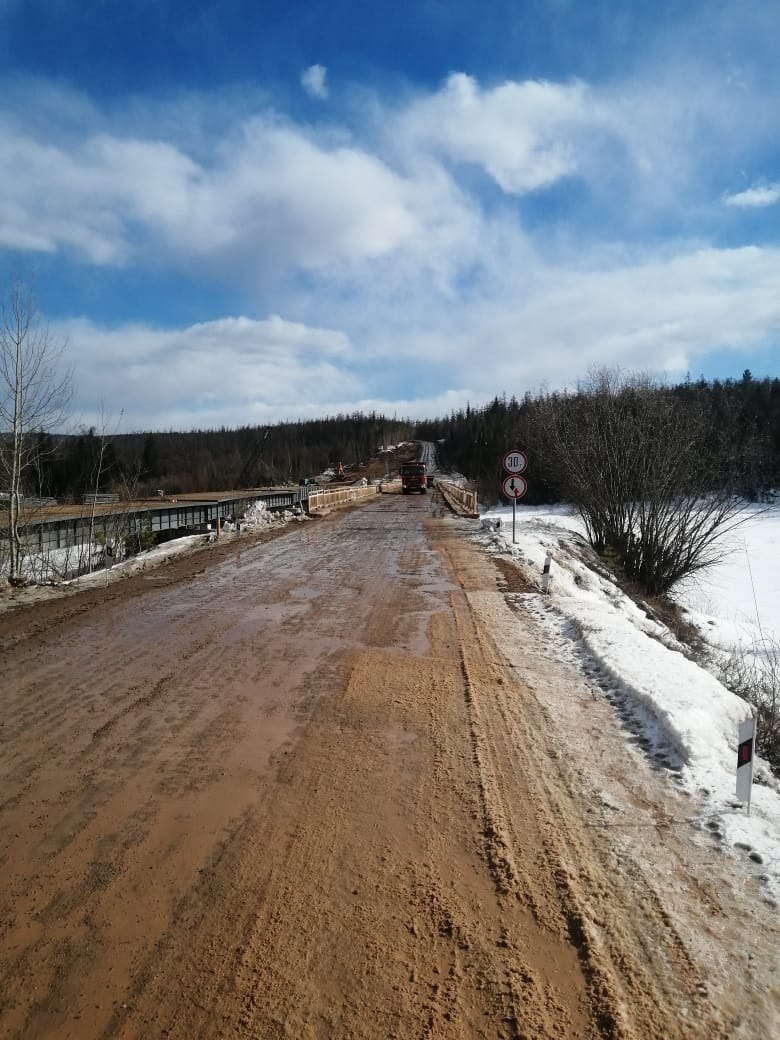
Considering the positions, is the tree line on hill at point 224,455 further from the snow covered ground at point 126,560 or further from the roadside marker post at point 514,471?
the roadside marker post at point 514,471

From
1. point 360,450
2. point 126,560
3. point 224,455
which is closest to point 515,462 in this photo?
point 126,560

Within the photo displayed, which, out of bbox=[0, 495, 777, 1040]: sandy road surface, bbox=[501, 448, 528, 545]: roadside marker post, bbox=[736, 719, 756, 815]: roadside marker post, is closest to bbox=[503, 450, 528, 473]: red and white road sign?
bbox=[501, 448, 528, 545]: roadside marker post

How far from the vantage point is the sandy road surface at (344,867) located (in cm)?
244

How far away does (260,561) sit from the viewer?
49.1 ft

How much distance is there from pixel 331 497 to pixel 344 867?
120 ft

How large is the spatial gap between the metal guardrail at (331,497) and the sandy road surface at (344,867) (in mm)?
26954

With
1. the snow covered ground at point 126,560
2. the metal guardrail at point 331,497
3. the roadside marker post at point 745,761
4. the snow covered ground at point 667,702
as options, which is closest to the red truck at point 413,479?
the metal guardrail at point 331,497

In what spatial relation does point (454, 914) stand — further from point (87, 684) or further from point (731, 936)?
point (87, 684)

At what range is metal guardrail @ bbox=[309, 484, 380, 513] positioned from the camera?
3394 centimetres

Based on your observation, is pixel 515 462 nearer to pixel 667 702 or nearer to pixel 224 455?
pixel 667 702

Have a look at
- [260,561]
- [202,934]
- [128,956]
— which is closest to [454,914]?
[202,934]

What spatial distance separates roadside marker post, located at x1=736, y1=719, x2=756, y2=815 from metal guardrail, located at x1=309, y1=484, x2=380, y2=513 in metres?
29.1

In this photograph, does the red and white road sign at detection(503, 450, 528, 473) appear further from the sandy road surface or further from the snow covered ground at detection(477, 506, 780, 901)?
the sandy road surface

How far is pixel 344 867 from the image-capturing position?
331 cm
